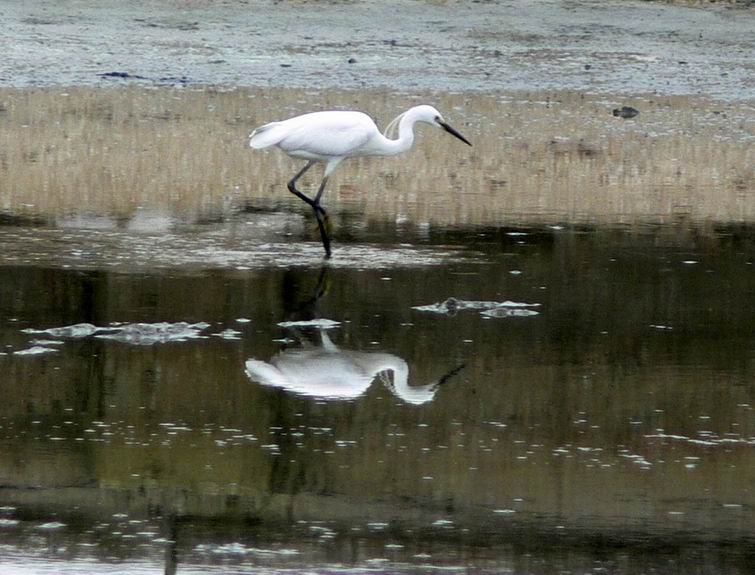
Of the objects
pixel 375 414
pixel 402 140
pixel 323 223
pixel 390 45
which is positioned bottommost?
pixel 375 414

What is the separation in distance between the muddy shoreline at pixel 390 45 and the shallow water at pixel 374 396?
9148 millimetres

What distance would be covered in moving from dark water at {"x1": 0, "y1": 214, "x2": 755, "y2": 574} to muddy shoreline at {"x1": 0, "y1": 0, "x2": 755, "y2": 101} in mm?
10393

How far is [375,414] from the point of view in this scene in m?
6.60

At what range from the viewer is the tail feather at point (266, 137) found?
35.1 ft

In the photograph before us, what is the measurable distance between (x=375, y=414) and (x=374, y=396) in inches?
10.5

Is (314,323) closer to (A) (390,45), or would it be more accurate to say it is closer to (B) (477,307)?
(B) (477,307)

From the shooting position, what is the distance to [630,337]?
8008 millimetres

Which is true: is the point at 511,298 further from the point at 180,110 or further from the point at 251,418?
the point at 180,110

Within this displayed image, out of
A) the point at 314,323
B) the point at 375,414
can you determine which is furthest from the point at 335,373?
the point at 314,323

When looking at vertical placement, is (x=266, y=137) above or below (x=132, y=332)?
above

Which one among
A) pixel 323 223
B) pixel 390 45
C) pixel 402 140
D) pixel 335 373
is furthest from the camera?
pixel 390 45

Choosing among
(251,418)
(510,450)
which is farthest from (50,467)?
(510,450)

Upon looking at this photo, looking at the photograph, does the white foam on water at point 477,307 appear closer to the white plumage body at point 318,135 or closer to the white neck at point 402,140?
the white plumage body at point 318,135

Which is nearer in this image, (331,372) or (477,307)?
(331,372)
